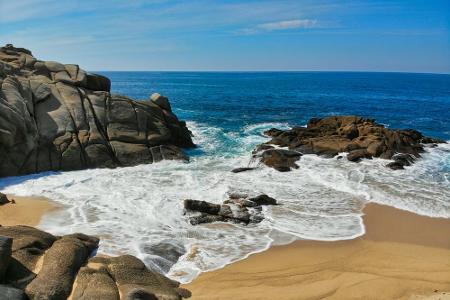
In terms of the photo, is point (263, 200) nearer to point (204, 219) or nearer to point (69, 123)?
point (204, 219)

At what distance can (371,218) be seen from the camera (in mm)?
17703

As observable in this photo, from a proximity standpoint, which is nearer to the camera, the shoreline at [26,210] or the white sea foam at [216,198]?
the white sea foam at [216,198]

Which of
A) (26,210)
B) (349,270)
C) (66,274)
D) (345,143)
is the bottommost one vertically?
(26,210)

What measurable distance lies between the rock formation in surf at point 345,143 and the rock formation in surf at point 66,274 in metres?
14.7

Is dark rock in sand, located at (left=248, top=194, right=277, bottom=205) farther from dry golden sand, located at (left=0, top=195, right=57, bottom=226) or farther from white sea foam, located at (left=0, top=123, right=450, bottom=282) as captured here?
dry golden sand, located at (left=0, top=195, right=57, bottom=226)

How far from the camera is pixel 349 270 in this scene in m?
13.0

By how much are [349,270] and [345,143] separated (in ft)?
59.5

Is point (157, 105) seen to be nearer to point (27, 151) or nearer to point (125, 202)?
point (27, 151)

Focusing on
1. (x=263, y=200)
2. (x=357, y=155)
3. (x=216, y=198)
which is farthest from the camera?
(x=357, y=155)

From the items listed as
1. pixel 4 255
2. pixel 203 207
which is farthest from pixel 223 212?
pixel 4 255

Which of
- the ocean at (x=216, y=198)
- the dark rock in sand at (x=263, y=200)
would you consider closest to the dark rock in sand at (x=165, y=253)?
the ocean at (x=216, y=198)

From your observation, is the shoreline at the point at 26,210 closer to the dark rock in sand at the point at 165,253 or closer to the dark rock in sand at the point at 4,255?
the dark rock in sand at the point at 165,253

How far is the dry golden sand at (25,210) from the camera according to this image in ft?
52.5

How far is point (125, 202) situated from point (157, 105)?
13.4 m
